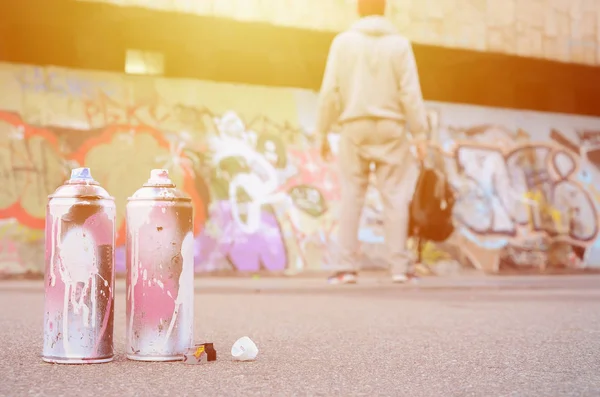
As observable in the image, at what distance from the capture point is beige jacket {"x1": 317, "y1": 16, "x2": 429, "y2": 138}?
761cm

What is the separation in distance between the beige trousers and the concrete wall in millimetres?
4352

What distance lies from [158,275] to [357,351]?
94cm

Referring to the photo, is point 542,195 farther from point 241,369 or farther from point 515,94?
→ point 241,369

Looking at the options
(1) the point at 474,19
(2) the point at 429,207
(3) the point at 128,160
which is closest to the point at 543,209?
(1) the point at 474,19

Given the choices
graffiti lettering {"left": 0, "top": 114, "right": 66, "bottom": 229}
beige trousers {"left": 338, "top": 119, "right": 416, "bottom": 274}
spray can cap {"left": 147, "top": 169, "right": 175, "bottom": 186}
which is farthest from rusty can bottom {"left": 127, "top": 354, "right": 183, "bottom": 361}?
graffiti lettering {"left": 0, "top": 114, "right": 66, "bottom": 229}

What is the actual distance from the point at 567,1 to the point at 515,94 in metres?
1.88

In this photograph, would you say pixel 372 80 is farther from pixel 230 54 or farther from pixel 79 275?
pixel 230 54

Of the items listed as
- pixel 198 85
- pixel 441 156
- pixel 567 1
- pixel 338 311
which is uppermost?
pixel 567 1

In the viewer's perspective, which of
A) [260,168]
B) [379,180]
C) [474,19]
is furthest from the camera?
[474,19]

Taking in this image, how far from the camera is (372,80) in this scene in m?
A: 7.62

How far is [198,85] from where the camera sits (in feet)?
40.6

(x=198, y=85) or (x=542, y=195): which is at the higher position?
(x=198, y=85)

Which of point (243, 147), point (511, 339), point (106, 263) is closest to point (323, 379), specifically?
point (106, 263)

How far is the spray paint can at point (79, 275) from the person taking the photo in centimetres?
307
